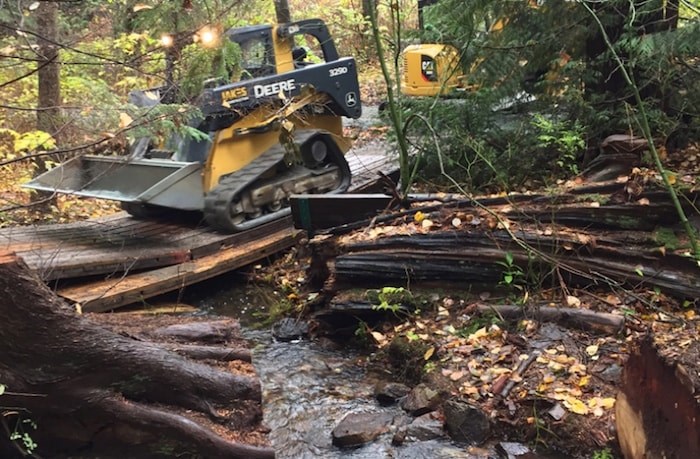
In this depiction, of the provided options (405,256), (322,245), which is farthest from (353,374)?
(322,245)

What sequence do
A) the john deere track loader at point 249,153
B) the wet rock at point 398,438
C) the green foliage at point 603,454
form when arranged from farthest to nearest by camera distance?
the john deere track loader at point 249,153 → the wet rock at point 398,438 → the green foliage at point 603,454

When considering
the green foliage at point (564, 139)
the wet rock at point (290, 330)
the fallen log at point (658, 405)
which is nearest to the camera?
the fallen log at point (658, 405)

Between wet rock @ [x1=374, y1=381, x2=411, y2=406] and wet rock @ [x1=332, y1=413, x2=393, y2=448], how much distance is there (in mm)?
208

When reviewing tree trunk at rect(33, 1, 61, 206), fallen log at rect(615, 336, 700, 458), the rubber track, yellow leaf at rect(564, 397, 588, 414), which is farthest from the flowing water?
tree trunk at rect(33, 1, 61, 206)

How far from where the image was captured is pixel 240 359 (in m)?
3.82

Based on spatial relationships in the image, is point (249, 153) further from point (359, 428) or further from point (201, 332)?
point (359, 428)

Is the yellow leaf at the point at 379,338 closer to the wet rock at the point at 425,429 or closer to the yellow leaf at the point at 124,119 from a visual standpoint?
the wet rock at the point at 425,429

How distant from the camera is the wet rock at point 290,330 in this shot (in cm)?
A: 591

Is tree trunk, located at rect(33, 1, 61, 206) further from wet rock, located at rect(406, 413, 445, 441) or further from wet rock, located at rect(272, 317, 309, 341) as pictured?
wet rock, located at rect(406, 413, 445, 441)

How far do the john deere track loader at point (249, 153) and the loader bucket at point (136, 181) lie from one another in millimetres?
12

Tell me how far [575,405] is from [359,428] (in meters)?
Answer: 1.36

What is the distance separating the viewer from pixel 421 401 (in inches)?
169

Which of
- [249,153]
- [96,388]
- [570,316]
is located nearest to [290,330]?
[570,316]

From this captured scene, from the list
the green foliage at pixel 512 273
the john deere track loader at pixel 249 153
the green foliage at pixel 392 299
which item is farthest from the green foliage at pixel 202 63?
the green foliage at pixel 512 273
